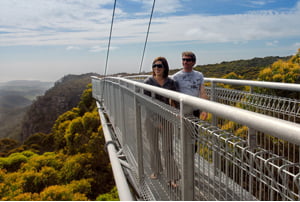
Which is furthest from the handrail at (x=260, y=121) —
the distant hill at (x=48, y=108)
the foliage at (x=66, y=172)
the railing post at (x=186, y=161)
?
the distant hill at (x=48, y=108)

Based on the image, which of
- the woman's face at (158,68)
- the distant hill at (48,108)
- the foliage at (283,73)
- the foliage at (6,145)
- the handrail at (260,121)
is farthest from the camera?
the distant hill at (48,108)

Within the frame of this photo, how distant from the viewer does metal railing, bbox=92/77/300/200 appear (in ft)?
3.66

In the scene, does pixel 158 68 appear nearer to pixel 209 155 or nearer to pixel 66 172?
pixel 209 155

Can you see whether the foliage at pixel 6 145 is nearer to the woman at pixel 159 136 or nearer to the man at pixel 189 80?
the man at pixel 189 80

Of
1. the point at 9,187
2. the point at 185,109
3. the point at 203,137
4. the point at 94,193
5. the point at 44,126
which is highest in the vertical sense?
the point at 185,109

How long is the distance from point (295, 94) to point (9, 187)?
13.1m

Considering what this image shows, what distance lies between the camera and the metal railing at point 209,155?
1116 mm

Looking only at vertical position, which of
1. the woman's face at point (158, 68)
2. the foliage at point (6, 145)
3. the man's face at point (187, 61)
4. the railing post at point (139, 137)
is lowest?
the foliage at point (6, 145)

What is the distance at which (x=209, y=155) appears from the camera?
1933 mm

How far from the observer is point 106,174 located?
18.5 meters

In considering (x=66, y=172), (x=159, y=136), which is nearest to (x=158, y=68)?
(x=159, y=136)

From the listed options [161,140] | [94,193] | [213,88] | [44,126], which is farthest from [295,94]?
[44,126]

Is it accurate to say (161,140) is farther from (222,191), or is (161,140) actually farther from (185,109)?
(222,191)

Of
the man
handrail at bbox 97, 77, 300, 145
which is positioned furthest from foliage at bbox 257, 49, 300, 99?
handrail at bbox 97, 77, 300, 145
